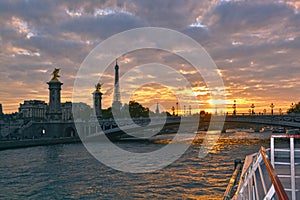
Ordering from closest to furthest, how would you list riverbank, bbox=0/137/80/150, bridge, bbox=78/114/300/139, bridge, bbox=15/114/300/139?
1. riverbank, bbox=0/137/80/150
2. bridge, bbox=78/114/300/139
3. bridge, bbox=15/114/300/139

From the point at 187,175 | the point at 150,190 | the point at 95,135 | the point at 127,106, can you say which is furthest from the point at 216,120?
the point at 127,106

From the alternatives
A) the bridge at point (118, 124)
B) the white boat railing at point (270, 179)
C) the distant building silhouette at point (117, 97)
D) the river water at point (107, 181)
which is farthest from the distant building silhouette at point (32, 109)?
the white boat railing at point (270, 179)

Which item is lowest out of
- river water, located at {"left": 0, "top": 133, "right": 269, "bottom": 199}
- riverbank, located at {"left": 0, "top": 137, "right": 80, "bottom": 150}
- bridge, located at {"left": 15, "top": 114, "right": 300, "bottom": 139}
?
river water, located at {"left": 0, "top": 133, "right": 269, "bottom": 199}

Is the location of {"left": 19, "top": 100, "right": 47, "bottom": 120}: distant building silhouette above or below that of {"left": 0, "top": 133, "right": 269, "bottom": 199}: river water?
above

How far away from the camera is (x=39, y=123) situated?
175ft

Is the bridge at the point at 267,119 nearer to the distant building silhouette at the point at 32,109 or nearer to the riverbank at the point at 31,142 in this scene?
the riverbank at the point at 31,142

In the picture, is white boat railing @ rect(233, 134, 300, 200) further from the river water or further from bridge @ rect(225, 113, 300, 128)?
bridge @ rect(225, 113, 300, 128)

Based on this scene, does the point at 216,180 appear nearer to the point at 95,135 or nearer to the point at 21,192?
the point at 21,192

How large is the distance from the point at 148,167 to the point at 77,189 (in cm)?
796

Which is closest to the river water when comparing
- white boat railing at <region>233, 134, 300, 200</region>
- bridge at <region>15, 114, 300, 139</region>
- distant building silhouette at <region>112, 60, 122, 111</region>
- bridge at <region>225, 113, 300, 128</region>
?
white boat railing at <region>233, 134, 300, 200</region>

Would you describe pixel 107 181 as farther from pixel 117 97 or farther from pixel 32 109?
pixel 32 109

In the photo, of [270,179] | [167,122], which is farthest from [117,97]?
[270,179]

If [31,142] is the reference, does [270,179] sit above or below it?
above

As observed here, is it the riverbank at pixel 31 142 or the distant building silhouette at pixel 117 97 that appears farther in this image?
the distant building silhouette at pixel 117 97
